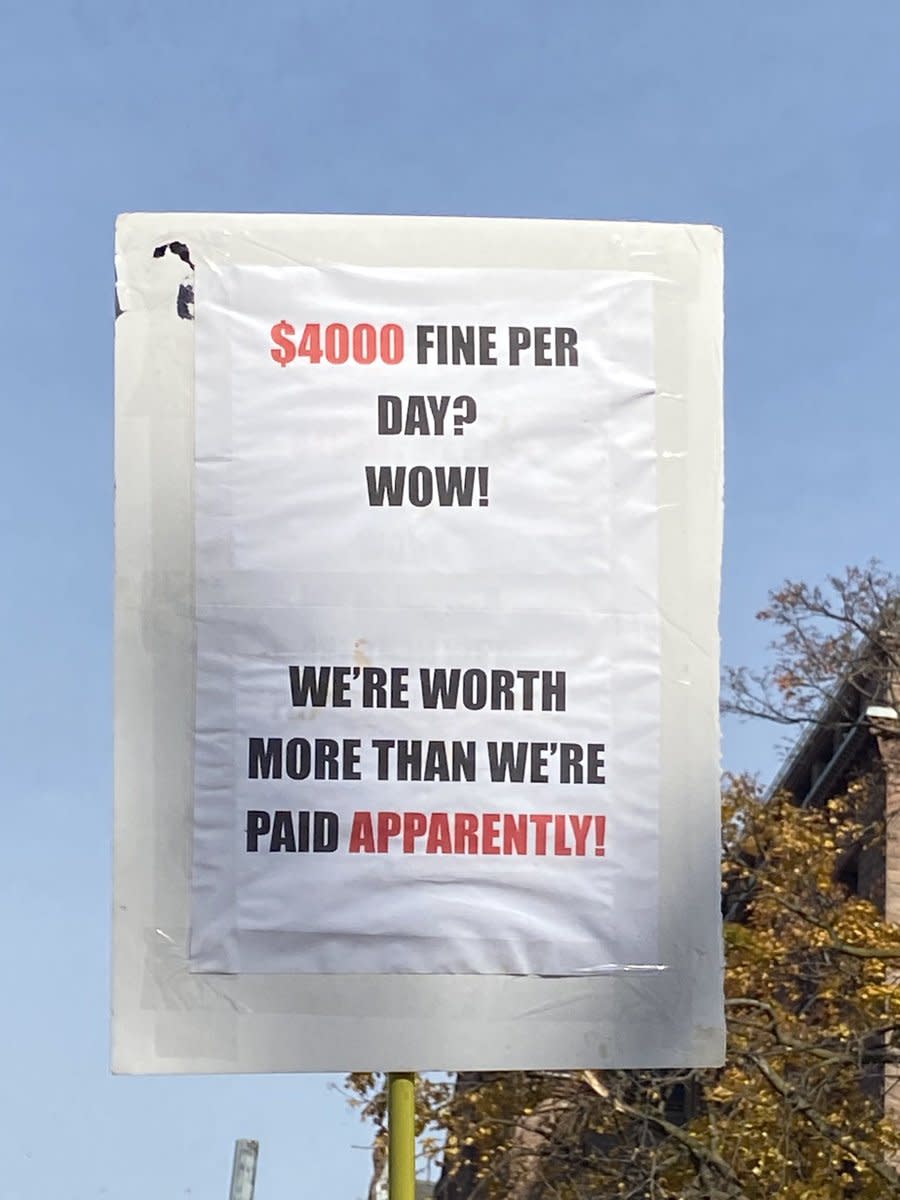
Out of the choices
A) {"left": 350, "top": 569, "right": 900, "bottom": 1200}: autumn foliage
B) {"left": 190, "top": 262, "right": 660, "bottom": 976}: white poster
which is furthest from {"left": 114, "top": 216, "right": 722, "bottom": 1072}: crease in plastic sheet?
{"left": 350, "top": 569, "right": 900, "bottom": 1200}: autumn foliage

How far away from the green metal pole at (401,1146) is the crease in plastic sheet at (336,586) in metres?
0.08

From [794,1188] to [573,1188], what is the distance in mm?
2264

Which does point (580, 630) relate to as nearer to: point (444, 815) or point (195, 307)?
point (444, 815)

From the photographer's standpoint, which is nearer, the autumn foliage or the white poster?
the white poster

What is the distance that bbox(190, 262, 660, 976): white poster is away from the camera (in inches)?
168

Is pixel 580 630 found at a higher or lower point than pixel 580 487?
lower

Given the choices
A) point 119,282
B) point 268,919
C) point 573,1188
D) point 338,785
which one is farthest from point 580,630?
point 573,1188

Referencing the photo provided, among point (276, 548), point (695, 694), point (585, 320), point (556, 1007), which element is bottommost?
point (556, 1007)

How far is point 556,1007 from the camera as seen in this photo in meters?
4.27

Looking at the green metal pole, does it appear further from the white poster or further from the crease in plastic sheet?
the white poster

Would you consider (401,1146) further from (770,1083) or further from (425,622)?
(770,1083)

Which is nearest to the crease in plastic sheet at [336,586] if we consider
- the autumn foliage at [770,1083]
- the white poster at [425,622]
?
the white poster at [425,622]

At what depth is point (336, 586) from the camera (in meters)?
4.35

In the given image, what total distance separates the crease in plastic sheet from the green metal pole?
0.25ft
